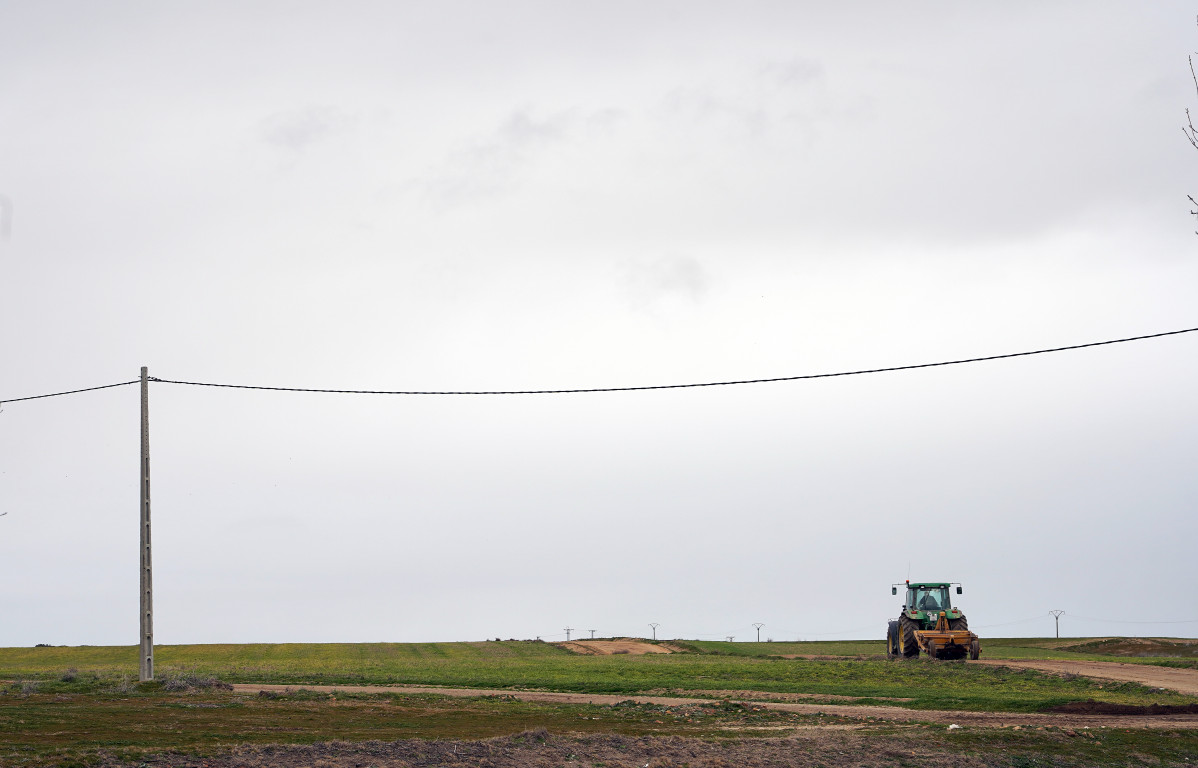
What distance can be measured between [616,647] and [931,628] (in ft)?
92.7

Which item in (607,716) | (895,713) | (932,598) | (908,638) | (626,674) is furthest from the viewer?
(932,598)

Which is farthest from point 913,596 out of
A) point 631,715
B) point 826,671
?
point 631,715

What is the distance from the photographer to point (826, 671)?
44938mm

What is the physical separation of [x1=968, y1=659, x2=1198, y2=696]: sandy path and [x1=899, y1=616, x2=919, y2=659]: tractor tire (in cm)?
278

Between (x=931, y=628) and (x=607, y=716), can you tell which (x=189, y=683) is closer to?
(x=607, y=716)

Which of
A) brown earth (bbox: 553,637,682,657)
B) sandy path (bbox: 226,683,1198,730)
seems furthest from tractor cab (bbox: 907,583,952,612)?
brown earth (bbox: 553,637,682,657)

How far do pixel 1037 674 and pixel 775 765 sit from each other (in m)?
25.2

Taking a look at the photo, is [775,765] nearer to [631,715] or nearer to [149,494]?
[631,715]

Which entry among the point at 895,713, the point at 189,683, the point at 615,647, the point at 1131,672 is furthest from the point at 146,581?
the point at 615,647

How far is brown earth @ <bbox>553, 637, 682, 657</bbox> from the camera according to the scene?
68.2 metres

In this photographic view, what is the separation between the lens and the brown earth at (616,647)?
6822 centimetres

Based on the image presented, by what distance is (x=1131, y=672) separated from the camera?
43.6 metres

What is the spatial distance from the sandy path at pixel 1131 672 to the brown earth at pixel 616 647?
2600 cm

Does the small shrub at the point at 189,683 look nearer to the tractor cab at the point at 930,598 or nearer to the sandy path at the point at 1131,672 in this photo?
the sandy path at the point at 1131,672
